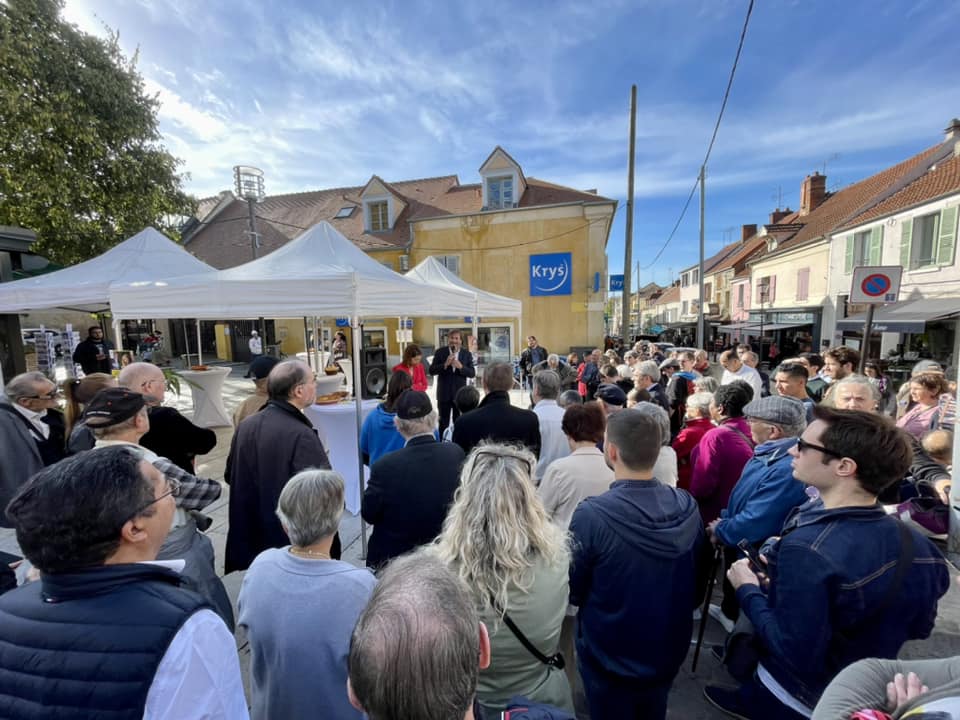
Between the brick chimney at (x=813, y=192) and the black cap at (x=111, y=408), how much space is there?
29838 millimetres

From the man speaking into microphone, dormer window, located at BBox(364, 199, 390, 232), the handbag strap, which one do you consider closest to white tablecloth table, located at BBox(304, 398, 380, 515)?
the man speaking into microphone

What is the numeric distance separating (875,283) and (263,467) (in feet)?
19.1

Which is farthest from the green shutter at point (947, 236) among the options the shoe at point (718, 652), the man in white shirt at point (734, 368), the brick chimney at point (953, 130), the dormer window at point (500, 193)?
the shoe at point (718, 652)

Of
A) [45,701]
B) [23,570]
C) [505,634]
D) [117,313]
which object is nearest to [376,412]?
[23,570]

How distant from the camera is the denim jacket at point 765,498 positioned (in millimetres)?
2016

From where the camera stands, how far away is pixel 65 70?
9.80m

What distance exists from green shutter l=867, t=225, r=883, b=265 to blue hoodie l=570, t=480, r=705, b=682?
60.7ft

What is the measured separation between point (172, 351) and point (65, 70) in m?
15.5

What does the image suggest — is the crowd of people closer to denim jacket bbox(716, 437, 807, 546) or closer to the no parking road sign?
denim jacket bbox(716, 437, 807, 546)

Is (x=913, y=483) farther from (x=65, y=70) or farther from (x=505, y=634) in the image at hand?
(x=65, y=70)

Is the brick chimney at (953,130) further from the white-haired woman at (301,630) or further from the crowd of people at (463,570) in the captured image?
the white-haired woman at (301,630)

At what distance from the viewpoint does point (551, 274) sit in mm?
16625

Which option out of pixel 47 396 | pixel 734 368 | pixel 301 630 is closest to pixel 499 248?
pixel 734 368

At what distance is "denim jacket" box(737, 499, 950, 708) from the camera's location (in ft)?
4.44
